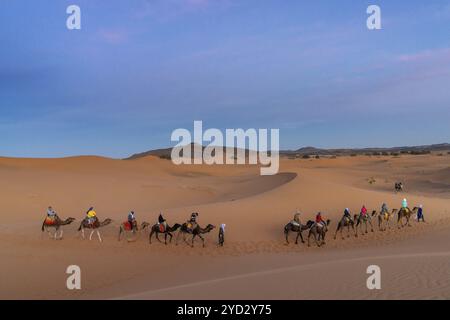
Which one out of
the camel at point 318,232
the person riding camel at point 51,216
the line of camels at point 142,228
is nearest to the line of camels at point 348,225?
the camel at point 318,232

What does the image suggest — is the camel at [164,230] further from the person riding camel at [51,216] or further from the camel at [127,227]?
the person riding camel at [51,216]

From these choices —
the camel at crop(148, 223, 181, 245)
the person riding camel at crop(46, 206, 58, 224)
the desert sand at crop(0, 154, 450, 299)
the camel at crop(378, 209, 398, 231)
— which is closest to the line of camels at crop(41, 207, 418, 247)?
the camel at crop(148, 223, 181, 245)

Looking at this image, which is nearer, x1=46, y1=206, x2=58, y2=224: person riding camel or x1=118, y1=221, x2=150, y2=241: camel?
x1=118, y1=221, x2=150, y2=241: camel

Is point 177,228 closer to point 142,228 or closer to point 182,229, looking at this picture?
point 182,229

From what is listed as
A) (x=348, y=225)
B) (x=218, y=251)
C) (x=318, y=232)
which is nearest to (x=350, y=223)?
(x=348, y=225)

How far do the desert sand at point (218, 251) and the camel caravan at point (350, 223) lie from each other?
0.63 metres

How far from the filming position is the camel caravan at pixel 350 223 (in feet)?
68.5

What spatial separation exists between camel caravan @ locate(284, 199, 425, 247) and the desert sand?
626mm

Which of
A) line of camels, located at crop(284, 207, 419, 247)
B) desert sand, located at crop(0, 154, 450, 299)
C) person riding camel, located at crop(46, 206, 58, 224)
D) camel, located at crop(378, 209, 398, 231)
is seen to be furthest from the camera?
camel, located at crop(378, 209, 398, 231)

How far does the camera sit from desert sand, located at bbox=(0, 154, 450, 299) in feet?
36.5

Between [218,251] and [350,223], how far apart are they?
7.44 m

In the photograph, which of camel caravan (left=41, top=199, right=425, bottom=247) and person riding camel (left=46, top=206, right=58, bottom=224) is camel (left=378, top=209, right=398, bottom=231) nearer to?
camel caravan (left=41, top=199, right=425, bottom=247)

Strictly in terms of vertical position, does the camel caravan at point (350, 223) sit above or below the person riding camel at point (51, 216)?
below
